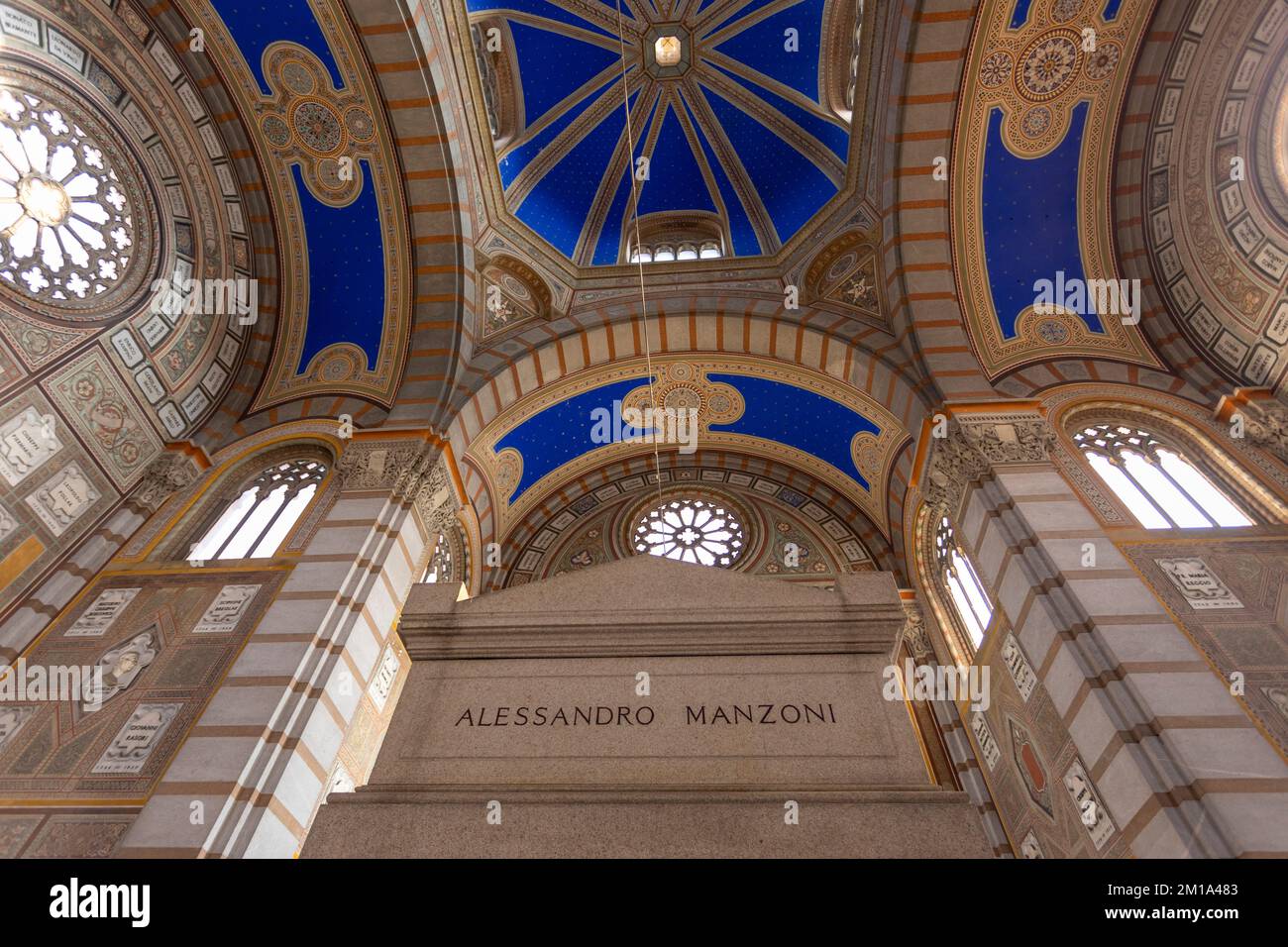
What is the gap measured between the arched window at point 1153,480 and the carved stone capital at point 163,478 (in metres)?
10.8

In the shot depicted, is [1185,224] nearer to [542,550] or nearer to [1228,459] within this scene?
[1228,459]

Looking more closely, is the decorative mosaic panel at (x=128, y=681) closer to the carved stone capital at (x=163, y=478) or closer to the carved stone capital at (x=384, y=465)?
the carved stone capital at (x=163, y=478)

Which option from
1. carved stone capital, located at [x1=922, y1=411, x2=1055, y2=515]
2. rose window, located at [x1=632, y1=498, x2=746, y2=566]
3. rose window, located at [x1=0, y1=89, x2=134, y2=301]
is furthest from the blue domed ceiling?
rose window, located at [x1=0, y1=89, x2=134, y2=301]

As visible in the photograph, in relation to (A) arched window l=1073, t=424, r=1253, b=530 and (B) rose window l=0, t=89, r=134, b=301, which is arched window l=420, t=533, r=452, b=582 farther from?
(A) arched window l=1073, t=424, r=1253, b=530

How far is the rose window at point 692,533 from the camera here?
12023mm

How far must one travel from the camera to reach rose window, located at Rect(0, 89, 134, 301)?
722cm

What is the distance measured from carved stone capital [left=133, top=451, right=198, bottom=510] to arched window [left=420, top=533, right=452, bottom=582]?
307 cm

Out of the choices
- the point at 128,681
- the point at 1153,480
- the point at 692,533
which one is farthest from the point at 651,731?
the point at 692,533

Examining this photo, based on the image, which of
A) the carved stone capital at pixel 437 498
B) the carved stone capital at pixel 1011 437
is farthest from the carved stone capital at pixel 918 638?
the carved stone capital at pixel 437 498

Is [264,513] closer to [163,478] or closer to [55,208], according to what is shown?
[163,478]

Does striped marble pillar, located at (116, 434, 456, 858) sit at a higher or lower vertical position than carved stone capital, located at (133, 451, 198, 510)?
lower

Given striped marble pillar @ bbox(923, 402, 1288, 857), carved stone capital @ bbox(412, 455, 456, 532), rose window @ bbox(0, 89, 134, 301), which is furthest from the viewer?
carved stone capital @ bbox(412, 455, 456, 532)

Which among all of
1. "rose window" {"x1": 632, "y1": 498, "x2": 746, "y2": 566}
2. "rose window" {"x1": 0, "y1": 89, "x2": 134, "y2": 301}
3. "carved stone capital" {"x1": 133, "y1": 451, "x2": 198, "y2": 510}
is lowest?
"carved stone capital" {"x1": 133, "y1": 451, "x2": 198, "y2": 510}

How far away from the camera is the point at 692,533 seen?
12289 mm
